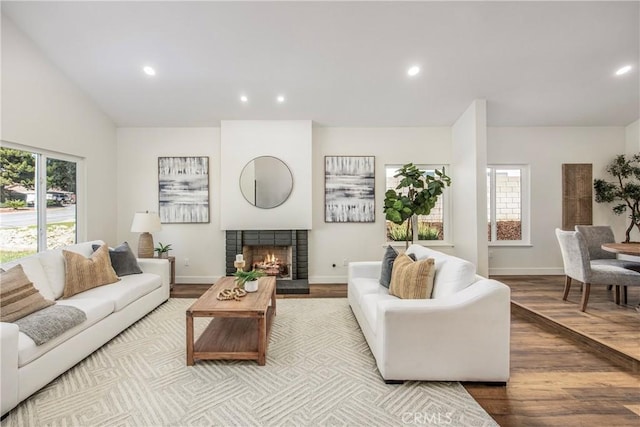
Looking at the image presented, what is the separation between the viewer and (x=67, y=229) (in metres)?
4.09

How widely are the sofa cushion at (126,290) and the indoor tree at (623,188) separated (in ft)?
22.5

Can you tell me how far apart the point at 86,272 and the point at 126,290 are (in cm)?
44

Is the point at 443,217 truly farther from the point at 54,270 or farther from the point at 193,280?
the point at 54,270

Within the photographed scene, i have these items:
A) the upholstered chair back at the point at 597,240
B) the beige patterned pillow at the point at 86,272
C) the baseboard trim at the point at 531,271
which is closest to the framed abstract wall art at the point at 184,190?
the beige patterned pillow at the point at 86,272

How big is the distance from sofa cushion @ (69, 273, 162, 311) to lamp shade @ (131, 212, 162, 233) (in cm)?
77

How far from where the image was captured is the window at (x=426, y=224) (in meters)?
5.05

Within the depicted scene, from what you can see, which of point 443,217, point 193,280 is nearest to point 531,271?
point 443,217

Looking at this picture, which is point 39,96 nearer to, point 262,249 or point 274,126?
point 274,126

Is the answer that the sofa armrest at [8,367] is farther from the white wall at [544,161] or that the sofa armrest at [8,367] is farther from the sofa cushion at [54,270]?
Result: the white wall at [544,161]

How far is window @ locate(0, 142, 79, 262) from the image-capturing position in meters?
3.26

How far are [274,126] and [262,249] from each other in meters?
2.03

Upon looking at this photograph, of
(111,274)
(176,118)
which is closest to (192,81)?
(176,118)

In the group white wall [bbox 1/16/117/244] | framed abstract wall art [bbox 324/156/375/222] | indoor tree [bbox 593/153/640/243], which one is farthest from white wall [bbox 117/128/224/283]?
indoor tree [bbox 593/153/640/243]

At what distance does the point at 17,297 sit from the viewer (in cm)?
222
